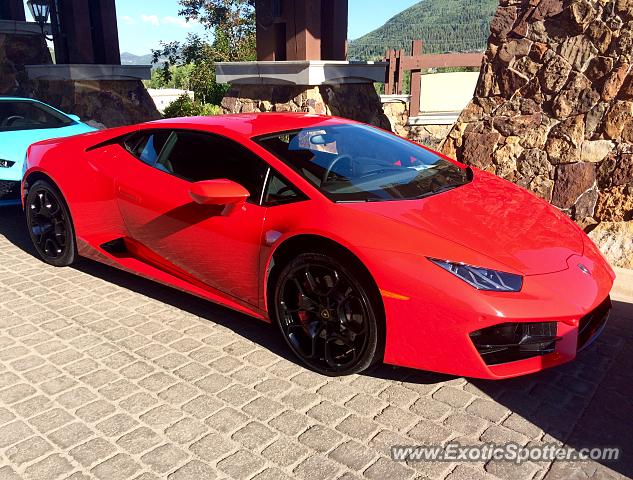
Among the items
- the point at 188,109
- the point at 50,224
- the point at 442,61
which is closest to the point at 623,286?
the point at 50,224

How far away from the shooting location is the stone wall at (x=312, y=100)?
331 inches

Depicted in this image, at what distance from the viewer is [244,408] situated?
291cm

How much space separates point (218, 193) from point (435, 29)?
12033 centimetres

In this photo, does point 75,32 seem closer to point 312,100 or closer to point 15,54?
point 15,54

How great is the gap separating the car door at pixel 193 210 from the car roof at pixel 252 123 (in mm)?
77

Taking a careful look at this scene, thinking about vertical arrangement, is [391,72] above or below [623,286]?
above

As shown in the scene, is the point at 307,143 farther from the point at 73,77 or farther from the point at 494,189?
the point at 73,77

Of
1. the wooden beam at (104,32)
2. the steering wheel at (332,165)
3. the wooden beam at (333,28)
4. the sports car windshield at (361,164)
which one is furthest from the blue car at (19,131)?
the wooden beam at (104,32)

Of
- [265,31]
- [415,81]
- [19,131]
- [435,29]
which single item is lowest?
[19,131]

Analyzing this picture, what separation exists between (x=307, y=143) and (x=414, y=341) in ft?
4.92

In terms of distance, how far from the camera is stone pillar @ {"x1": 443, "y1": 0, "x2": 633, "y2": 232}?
5160 mm

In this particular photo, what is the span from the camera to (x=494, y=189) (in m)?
3.71

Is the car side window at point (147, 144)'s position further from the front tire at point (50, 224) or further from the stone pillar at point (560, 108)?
the stone pillar at point (560, 108)

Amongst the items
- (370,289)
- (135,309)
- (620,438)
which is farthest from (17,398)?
(620,438)
